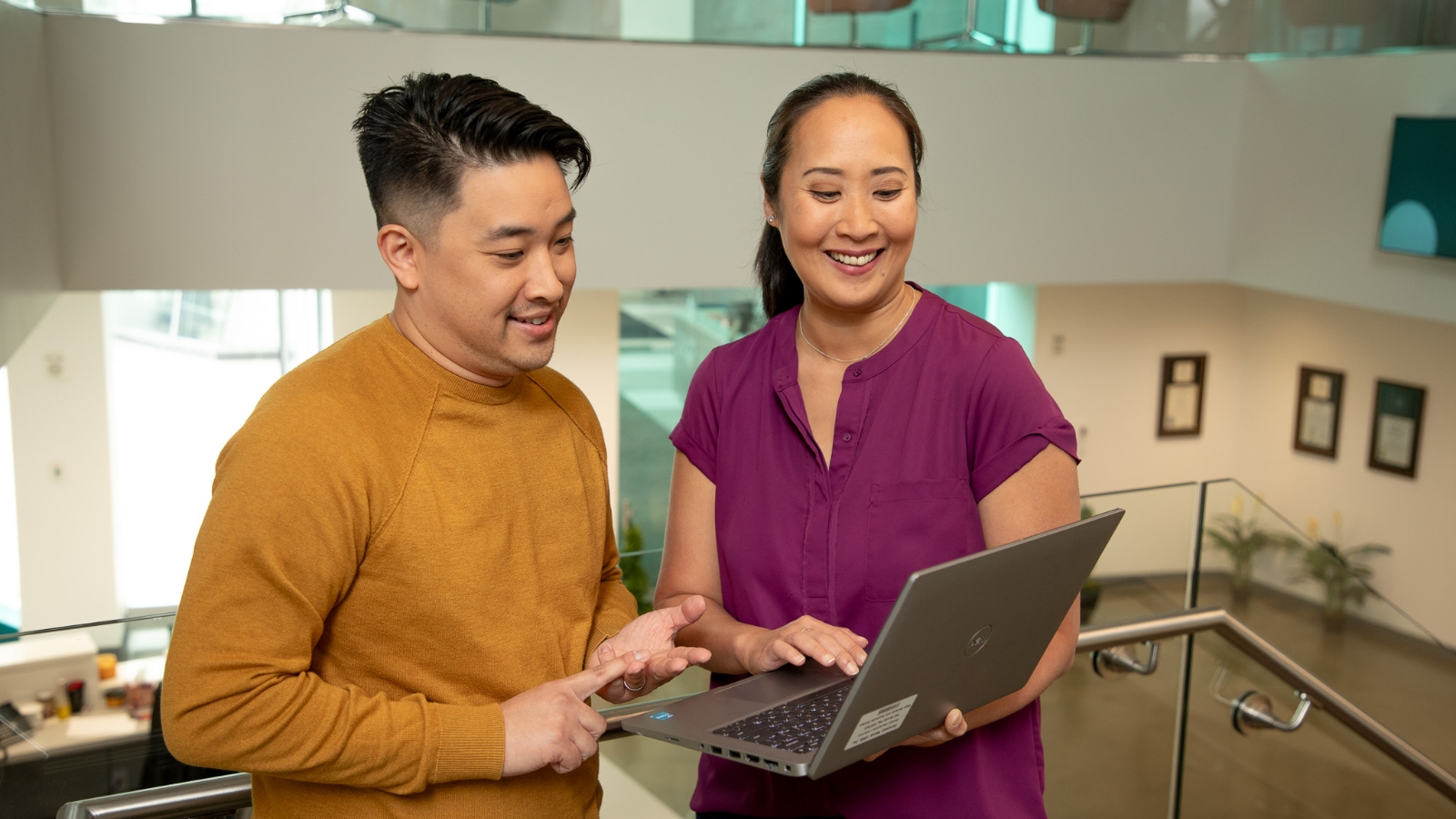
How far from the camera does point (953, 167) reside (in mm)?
5020

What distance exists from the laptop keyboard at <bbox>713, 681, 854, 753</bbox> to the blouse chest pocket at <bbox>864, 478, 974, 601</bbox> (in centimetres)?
17

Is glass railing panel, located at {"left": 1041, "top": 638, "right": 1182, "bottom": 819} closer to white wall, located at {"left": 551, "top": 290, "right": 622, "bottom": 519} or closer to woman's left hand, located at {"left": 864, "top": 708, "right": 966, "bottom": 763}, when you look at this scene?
woman's left hand, located at {"left": 864, "top": 708, "right": 966, "bottom": 763}

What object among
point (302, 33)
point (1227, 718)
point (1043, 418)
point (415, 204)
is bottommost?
point (1227, 718)

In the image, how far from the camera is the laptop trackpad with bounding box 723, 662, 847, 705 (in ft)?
4.79

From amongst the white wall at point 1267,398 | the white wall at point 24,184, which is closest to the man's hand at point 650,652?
the white wall at point 24,184

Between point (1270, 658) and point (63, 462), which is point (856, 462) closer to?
point (1270, 658)

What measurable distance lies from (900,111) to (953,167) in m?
3.56

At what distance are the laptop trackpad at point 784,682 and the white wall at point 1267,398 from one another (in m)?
7.43

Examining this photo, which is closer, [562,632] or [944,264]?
[562,632]

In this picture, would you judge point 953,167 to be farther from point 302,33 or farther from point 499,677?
point 499,677

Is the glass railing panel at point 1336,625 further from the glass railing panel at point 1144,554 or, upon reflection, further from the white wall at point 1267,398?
the white wall at point 1267,398

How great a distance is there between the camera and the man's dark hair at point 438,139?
125 cm

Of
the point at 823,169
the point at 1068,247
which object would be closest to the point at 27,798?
the point at 823,169

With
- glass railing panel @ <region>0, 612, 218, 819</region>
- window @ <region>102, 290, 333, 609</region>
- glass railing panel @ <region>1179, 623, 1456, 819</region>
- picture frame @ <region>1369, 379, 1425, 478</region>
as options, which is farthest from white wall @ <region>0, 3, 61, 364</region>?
picture frame @ <region>1369, 379, 1425, 478</region>
